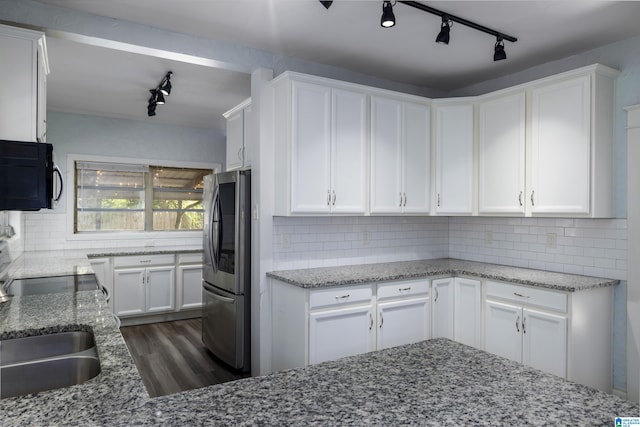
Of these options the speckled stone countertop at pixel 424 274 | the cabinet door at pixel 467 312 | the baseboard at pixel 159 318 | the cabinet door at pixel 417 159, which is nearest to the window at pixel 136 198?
the baseboard at pixel 159 318

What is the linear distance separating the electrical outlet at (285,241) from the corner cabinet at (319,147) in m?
0.26

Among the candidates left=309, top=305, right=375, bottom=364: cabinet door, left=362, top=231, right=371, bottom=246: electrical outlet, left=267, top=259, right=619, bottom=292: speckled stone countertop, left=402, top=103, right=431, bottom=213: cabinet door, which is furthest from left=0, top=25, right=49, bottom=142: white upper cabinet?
left=402, top=103, right=431, bottom=213: cabinet door

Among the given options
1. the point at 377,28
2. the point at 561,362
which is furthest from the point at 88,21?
the point at 561,362

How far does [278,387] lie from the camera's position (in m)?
1.06

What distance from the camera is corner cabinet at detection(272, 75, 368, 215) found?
3074 mm

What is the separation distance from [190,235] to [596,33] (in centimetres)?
500

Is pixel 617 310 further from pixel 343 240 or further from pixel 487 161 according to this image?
pixel 343 240

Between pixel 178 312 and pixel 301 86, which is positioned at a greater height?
pixel 301 86

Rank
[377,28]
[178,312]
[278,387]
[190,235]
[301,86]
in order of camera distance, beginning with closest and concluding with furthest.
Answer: [278,387] < [377,28] < [301,86] < [178,312] < [190,235]

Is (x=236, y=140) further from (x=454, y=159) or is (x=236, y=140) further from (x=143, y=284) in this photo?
(x=143, y=284)

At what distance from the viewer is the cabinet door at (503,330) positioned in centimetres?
299

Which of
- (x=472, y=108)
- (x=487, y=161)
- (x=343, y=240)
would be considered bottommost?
(x=343, y=240)

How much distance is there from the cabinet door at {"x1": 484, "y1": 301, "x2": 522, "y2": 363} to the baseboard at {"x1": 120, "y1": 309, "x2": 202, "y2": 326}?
361 cm

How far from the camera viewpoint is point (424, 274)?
10.9 feet
